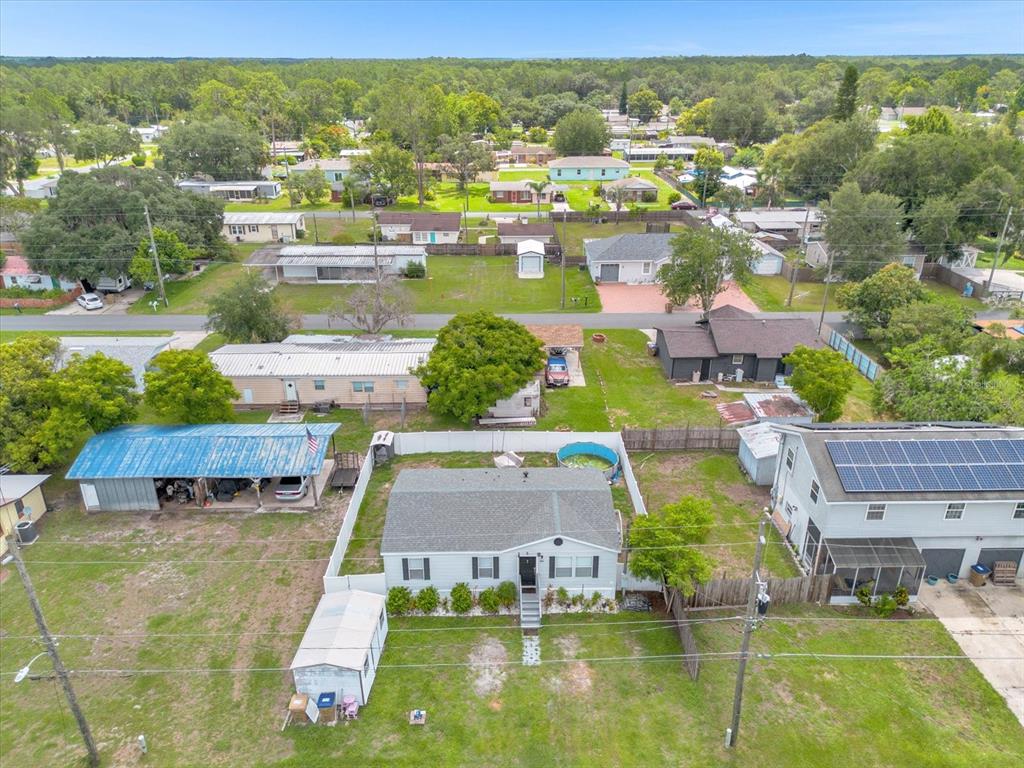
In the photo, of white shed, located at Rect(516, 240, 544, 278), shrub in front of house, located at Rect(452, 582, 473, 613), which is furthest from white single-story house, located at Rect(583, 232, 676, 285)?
shrub in front of house, located at Rect(452, 582, 473, 613)

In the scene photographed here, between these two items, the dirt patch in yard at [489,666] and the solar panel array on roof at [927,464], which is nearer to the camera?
the dirt patch in yard at [489,666]

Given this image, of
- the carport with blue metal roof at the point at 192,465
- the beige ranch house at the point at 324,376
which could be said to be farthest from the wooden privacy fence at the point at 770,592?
the beige ranch house at the point at 324,376

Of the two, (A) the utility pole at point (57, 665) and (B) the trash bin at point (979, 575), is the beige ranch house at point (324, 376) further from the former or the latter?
(B) the trash bin at point (979, 575)

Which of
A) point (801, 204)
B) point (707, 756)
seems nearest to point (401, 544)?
point (707, 756)

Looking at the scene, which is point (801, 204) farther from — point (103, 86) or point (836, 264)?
point (103, 86)

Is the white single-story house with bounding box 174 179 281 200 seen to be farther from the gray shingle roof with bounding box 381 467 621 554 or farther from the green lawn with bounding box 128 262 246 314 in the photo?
the gray shingle roof with bounding box 381 467 621 554
